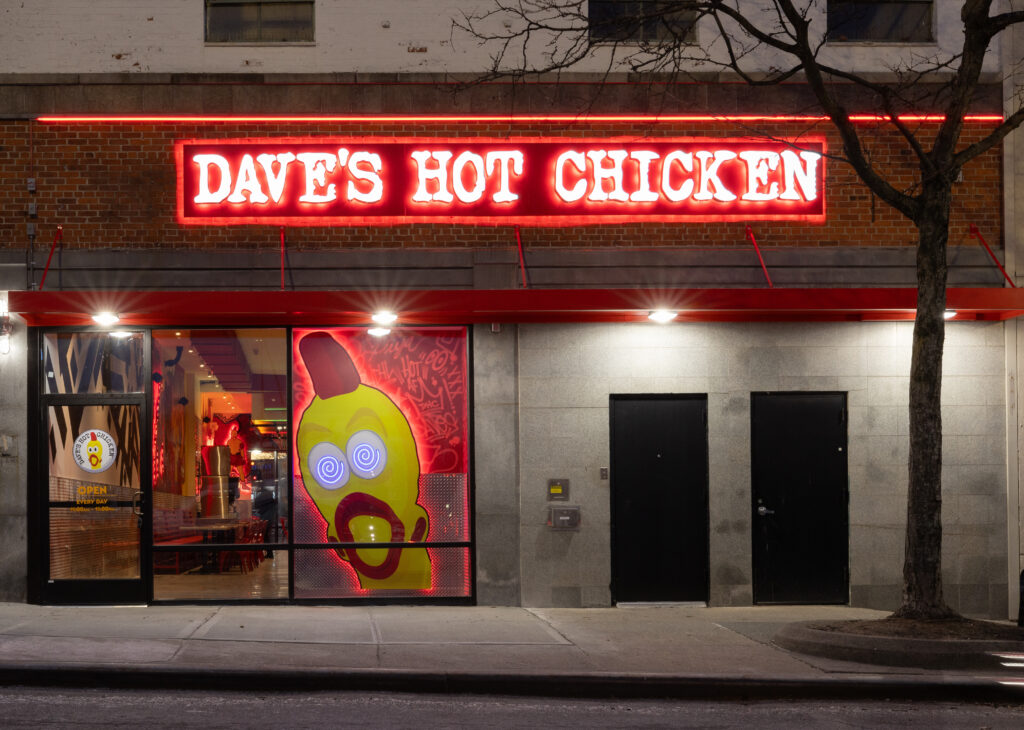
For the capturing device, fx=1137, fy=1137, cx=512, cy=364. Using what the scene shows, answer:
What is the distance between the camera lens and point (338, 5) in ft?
44.0

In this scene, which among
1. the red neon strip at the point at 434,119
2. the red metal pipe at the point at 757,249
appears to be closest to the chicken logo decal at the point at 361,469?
the red neon strip at the point at 434,119

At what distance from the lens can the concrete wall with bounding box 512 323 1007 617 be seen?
1324 centimetres

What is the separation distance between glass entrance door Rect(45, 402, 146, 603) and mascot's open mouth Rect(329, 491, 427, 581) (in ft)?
7.51

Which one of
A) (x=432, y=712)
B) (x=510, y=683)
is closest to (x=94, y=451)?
(x=510, y=683)

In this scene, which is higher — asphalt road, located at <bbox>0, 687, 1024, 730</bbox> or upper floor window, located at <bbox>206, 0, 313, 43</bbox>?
upper floor window, located at <bbox>206, 0, 313, 43</bbox>

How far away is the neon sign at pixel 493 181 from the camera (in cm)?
1323

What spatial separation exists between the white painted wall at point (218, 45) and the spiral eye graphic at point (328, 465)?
4429mm

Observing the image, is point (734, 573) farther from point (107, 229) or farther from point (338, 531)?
point (107, 229)

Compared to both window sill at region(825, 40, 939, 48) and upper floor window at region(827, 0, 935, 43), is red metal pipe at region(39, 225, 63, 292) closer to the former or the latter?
window sill at region(825, 40, 939, 48)

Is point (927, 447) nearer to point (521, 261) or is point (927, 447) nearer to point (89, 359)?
point (521, 261)

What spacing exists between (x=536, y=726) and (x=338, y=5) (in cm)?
893

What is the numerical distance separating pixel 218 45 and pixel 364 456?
5.12 metres

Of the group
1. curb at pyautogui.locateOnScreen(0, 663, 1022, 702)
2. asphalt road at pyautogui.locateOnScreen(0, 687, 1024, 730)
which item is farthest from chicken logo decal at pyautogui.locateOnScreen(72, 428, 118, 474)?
asphalt road at pyautogui.locateOnScreen(0, 687, 1024, 730)

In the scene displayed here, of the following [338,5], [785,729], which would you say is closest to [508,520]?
[785,729]
